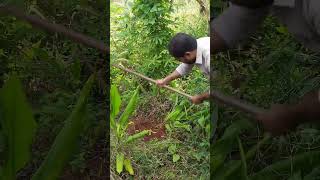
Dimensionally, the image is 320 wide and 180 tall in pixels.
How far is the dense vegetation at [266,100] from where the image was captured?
37.2 inches

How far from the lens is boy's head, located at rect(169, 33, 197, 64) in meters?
1.72

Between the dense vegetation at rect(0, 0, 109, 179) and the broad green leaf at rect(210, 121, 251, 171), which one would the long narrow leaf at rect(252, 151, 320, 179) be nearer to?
the broad green leaf at rect(210, 121, 251, 171)

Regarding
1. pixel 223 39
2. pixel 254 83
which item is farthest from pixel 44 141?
pixel 223 39

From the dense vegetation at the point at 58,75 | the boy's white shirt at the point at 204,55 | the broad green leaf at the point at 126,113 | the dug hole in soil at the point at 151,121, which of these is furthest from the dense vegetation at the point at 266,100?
the dug hole in soil at the point at 151,121

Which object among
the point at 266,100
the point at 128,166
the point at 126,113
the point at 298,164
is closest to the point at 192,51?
the point at 126,113

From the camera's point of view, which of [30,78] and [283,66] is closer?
[283,66]

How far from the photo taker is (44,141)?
1.36 metres

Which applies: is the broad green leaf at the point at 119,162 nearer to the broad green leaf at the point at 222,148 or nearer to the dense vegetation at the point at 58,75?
the dense vegetation at the point at 58,75

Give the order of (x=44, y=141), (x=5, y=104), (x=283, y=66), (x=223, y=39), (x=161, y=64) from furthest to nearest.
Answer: (x=161, y=64) < (x=44, y=141) < (x=283, y=66) < (x=223, y=39) < (x=5, y=104)

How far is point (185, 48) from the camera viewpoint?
1711mm

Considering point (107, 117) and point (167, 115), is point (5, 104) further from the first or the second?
point (167, 115)

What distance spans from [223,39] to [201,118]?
1.43 m

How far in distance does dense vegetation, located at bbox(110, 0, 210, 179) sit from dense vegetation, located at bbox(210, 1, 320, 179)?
0.72m

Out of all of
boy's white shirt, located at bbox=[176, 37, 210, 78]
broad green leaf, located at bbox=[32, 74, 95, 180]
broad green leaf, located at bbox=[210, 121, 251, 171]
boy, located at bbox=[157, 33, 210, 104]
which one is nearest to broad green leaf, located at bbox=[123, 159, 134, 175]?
boy, located at bbox=[157, 33, 210, 104]
